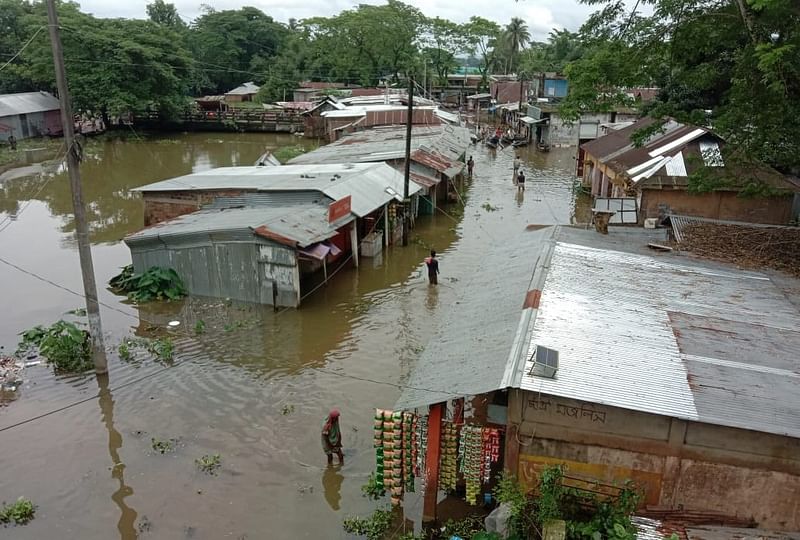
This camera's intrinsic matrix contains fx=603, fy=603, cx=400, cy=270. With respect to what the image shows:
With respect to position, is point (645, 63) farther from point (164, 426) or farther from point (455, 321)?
point (164, 426)

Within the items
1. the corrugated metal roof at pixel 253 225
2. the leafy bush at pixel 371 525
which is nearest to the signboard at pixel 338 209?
the corrugated metal roof at pixel 253 225

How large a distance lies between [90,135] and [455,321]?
165 feet

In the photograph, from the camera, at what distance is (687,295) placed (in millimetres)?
11602

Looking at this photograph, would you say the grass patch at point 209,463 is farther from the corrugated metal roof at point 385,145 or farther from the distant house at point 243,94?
the distant house at point 243,94

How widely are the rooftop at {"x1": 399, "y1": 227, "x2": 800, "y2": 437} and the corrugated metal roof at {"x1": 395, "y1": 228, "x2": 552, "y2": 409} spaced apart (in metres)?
0.04

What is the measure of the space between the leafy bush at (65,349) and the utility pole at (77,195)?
0.68 m

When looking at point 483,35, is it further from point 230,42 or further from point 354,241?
point 354,241

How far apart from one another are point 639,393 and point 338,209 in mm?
12821

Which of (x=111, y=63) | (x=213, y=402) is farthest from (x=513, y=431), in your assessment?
(x=111, y=63)

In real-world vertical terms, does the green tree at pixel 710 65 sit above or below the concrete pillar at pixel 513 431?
above

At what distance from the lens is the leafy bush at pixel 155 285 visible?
17.8 metres

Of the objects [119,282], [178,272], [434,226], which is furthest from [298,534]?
[434,226]

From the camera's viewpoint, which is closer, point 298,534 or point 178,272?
point 298,534

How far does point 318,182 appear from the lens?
21.8 m
